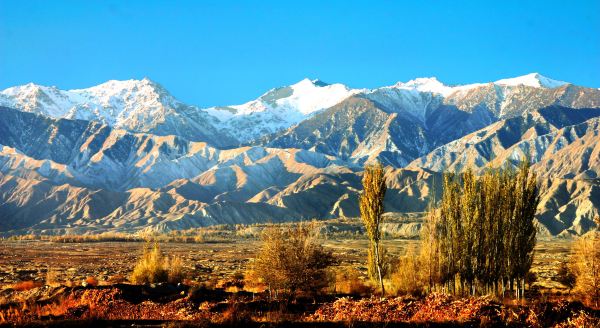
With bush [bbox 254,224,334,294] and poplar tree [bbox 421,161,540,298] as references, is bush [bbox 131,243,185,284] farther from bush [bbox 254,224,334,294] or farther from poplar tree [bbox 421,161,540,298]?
poplar tree [bbox 421,161,540,298]

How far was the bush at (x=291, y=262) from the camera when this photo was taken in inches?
1205

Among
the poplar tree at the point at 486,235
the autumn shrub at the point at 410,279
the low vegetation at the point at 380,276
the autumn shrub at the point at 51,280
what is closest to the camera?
the low vegetation at the point at 380,276

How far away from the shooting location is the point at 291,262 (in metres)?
30.7

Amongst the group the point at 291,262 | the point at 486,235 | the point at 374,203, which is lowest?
the point at 291,262

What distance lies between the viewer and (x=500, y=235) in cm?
3102

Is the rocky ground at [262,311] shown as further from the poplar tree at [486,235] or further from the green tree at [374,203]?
the poplar tree at [486,235]

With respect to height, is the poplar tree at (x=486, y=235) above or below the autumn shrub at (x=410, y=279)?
above

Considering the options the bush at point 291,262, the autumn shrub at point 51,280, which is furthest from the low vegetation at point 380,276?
the autumn shrub at point 51,280

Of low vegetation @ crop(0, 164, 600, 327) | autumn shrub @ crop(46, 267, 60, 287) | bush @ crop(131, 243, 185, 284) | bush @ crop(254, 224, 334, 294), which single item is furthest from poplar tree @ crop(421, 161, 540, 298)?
autumn shrub @ crop(46, 267, 60, 287)

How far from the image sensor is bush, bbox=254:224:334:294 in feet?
100

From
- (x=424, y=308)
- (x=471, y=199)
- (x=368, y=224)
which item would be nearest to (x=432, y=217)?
(x=471, y=199)

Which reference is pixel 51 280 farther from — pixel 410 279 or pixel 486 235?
pixel 486 235

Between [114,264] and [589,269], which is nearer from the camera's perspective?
[589,269]

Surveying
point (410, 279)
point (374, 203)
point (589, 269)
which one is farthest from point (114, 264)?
point (589, 269)
